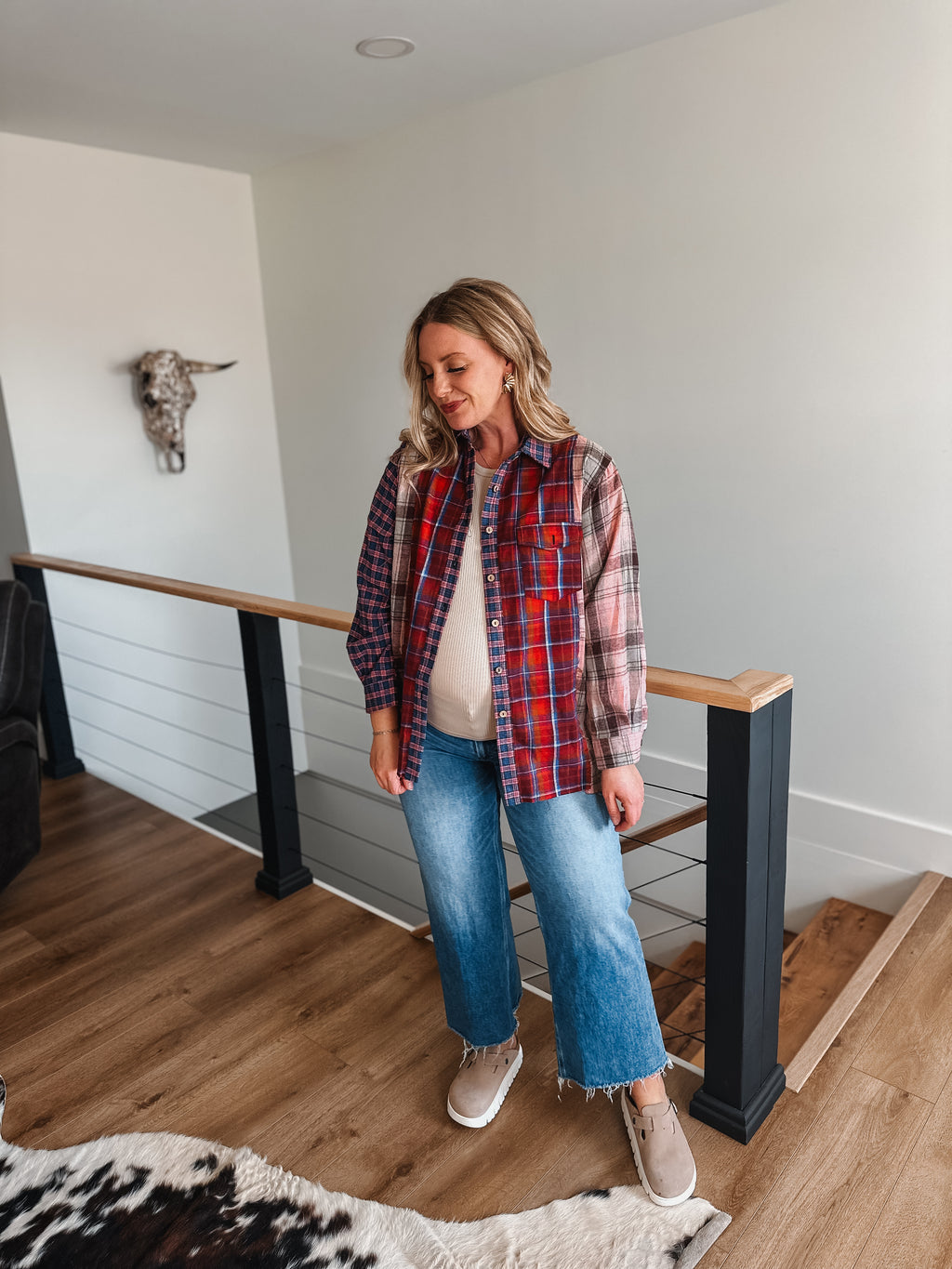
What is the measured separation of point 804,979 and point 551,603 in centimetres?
181

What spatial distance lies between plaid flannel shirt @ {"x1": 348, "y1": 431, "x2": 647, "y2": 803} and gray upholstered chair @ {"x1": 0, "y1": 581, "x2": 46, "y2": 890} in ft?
5.22

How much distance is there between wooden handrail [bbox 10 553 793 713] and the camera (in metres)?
1.47

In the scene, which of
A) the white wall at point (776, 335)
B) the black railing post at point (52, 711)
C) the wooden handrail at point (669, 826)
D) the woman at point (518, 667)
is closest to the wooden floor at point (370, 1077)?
the woman at point (518, 667)

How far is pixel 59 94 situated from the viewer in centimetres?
315

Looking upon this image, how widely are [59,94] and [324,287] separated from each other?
135cm

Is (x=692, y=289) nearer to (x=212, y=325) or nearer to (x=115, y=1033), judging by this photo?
(x=212, y=325)

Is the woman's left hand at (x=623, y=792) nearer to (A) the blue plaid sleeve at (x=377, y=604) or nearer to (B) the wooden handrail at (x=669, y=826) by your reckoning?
(B) the wooden handrail at (x=669, y=826)

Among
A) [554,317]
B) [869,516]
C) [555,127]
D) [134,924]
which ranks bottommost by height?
[134,924]

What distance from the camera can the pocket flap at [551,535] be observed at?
54.4 inches

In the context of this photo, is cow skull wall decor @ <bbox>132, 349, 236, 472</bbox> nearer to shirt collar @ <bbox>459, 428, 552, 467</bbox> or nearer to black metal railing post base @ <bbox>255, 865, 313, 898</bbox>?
black metal railing post base @ <bbox>255, 865, 313, 898</bbox>

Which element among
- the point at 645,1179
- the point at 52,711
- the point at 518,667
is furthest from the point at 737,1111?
the point at 52,711

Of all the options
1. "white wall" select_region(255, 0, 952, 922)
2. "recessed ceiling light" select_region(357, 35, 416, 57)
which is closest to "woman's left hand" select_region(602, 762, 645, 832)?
"white wall" select_region(255, 0, 952, 922)

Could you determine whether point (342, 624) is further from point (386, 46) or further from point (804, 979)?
point (386, 46)

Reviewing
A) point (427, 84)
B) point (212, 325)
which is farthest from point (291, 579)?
point (427, 84)
